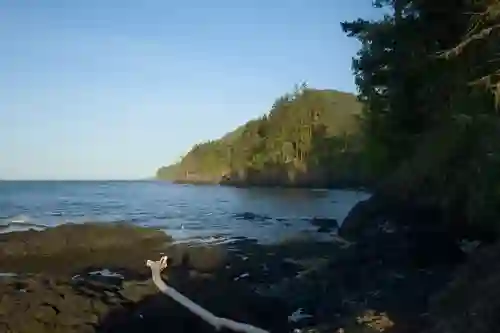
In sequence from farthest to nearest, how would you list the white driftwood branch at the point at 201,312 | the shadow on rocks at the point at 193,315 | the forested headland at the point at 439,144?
the shadow on rocks at the point at 193,315
the white driftwood branch at the point at 201,312
the forested headland at the point at 439,144

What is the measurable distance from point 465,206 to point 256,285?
7.39 m

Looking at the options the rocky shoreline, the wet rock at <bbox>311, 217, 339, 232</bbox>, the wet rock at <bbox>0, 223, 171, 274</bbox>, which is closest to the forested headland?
the rocky shoreline

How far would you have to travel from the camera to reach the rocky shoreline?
36.4 feet

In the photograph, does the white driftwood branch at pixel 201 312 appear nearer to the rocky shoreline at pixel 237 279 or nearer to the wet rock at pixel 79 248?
the rocky shoreline at pixel 237 279

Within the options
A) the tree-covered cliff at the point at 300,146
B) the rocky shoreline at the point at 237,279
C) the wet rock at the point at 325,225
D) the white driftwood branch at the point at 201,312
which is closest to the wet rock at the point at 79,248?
the rocky shoreline at the point at 237,279

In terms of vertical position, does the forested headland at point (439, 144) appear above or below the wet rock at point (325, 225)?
above

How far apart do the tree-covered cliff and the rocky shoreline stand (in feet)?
186

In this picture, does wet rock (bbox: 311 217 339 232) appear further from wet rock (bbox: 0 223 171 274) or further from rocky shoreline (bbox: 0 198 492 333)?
wet rock (bbox: 0 223 171 274)

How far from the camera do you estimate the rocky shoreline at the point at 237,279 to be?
11109mm

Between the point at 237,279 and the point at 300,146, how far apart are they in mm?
84133

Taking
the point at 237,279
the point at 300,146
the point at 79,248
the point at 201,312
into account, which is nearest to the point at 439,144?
the point at 237,279

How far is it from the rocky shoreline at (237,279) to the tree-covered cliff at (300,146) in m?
56.7

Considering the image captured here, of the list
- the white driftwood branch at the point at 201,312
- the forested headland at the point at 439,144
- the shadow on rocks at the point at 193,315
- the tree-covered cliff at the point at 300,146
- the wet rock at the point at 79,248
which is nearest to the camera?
the forested headland at the point at 439,144

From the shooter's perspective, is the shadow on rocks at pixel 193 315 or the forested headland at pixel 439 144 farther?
the shadow on rocks at pixel 193 315
